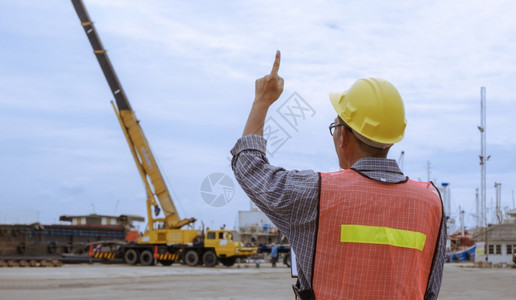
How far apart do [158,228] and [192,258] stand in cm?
343

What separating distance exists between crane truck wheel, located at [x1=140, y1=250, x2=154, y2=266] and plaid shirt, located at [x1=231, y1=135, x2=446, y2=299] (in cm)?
3648

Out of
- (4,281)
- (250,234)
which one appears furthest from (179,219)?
(250,234)

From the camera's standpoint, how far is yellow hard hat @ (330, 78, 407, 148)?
2.22 meters

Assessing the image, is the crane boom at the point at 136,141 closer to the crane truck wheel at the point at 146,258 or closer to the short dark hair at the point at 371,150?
the crane truck wheel at the point at 146,258

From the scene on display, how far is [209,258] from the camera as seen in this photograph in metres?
35.8

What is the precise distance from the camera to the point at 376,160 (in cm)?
219

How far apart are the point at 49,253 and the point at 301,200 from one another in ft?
134

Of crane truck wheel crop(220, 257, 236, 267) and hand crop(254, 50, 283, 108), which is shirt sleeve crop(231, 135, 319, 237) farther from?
crane truck wheel crop(220, 257, 236, 267)

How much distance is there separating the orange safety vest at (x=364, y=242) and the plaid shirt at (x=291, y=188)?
35mm

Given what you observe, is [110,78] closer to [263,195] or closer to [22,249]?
[22,249]

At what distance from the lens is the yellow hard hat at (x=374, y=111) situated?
222 cm

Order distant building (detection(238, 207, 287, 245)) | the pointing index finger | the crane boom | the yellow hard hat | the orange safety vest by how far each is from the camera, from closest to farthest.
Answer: the orange safety vest → the yellow hard hat → the pointing index finger → the crane boom → distant building (detection(238, 207, 287, 245))

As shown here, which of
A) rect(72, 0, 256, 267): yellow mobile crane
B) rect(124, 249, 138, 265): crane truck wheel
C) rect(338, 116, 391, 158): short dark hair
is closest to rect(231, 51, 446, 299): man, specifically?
rect(338, 116, 391, 158): short dark hair

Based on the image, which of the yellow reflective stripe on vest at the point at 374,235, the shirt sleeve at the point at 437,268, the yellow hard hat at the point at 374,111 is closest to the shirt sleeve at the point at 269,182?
the yellow reflective stripe on vest at the point at 374,235
